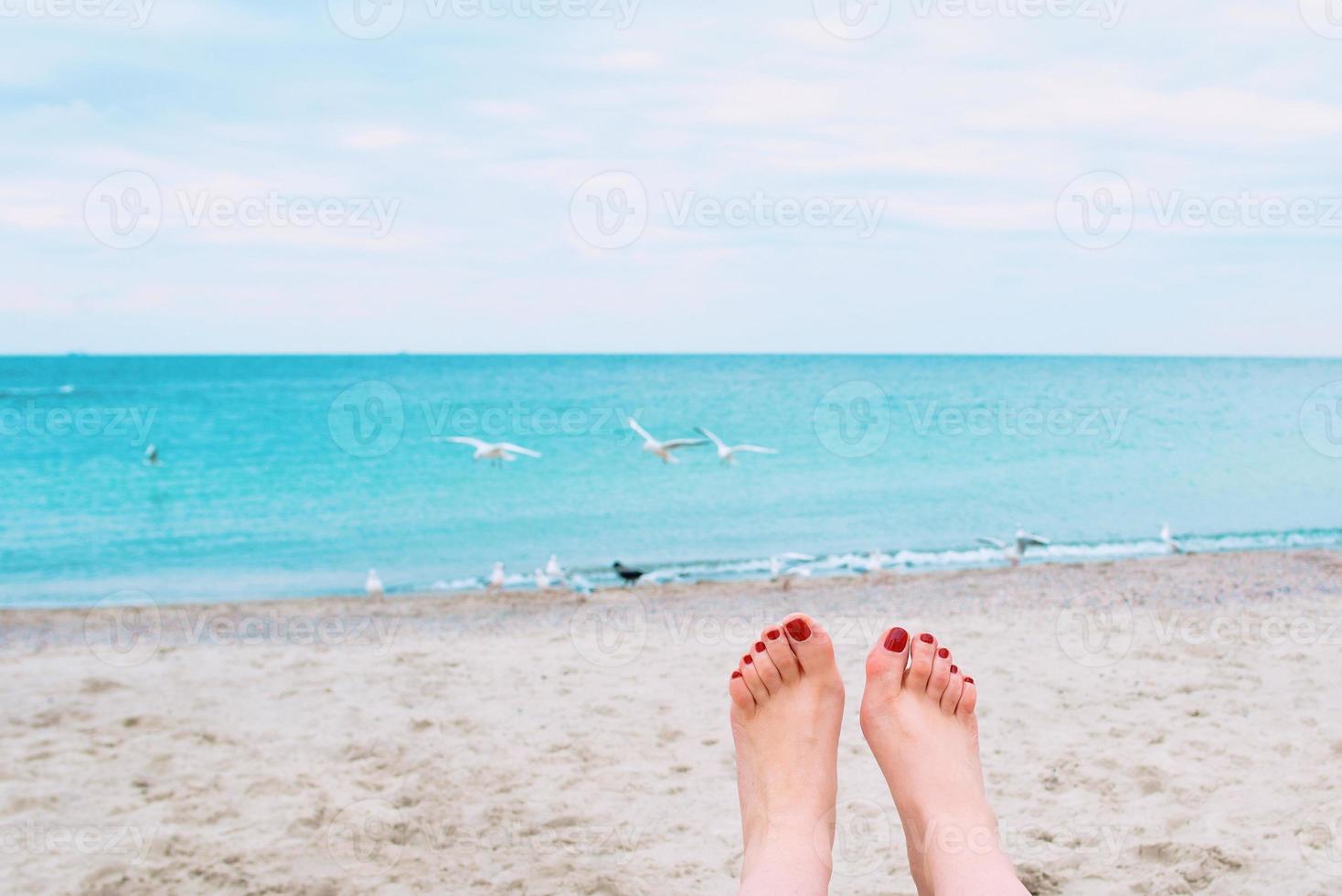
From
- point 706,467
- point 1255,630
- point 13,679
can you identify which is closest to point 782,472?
point 706,467

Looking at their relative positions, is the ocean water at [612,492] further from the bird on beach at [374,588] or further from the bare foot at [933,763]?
the bare foot at [933,763]

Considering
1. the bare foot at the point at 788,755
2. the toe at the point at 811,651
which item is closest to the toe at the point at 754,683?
the bare foot at the point at 788,755

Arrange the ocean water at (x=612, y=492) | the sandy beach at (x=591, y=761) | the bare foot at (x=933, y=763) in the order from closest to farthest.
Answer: the bare foot at (x=933, y=763) → the sandy beach at (x=591, y=761) → the ocean water at (x=612, y=492)

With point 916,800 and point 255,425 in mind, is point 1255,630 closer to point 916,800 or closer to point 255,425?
point 916,800

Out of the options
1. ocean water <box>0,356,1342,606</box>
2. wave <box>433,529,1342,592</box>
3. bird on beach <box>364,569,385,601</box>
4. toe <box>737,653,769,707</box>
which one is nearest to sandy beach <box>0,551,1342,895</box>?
toe <box>737,653,769,707</box>

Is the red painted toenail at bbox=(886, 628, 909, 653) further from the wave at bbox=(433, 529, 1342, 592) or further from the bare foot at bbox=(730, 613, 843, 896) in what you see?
the wave at bbox=(433, 529, 1342, 592)

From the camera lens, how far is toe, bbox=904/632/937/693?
2.39 meters

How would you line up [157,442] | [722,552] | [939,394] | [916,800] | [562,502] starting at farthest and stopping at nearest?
[939,394] → [157,442] → [562,502] → [722,552] → [916,800]

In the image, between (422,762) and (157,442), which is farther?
(157,442)

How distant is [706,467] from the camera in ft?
50.0

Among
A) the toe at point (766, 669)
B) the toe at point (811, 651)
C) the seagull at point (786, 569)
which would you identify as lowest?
the seagull at point (786, 569)

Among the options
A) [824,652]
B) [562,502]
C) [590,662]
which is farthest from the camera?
[562,502]

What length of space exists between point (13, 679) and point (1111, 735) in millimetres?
4230

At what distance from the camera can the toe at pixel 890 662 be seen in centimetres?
238
